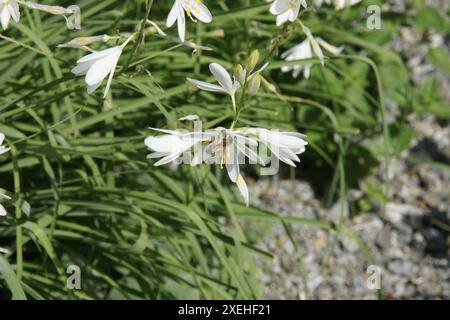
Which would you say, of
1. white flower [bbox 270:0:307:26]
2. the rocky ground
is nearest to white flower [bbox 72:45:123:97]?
white flower [bbox 270:0:307:26]

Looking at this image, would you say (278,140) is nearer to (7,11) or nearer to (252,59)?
(252,59)

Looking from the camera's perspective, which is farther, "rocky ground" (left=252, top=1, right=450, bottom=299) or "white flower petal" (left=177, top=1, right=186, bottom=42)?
"rocky ground" (left=252, top=1, right=450, bottom=299)

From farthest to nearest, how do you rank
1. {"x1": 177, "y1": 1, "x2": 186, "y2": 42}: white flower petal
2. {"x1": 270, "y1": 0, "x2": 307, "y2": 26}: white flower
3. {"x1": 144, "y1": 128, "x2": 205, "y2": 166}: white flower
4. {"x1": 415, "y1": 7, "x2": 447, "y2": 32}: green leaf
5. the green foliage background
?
{"x1": 415, "y1": 7, "x2": 447, "y2": 32}: green leaf, the green foliage background, {"x1": 270, "y1": 0, "x2": 307, "y2": 26}: white flower, {"x1": 177, "y1": 1, "x2": 186, "y2": 42}: white flower petal, {"x1": 144, "y1": 128, "x2": 205, "y2": 166}: white flower

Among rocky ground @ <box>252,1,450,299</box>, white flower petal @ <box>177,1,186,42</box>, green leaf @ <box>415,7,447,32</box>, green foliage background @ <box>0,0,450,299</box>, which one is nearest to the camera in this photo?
white flower petal @ <box>177,1,186,42</box>

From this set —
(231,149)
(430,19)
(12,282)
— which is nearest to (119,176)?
(12,282)

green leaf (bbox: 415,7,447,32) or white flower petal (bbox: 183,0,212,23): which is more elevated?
green leaf (bbox: 415,7,447,32)

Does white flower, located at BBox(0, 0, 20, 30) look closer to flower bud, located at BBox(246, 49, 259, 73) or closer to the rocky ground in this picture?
flower bud, located at BBox(246, 49, 259, 73)

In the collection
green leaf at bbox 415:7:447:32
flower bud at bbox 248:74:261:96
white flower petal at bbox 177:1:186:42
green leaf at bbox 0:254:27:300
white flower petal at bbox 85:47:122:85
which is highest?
Answer: green leaf at bbox 415:7:447:32

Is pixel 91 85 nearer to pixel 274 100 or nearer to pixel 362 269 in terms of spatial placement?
pixel 274 100

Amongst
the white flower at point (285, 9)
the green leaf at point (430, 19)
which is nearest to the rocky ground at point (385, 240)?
the green leaf at point (430, 19)

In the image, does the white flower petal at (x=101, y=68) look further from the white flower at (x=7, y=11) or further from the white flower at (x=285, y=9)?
the white flower at (x=285, y=9)
